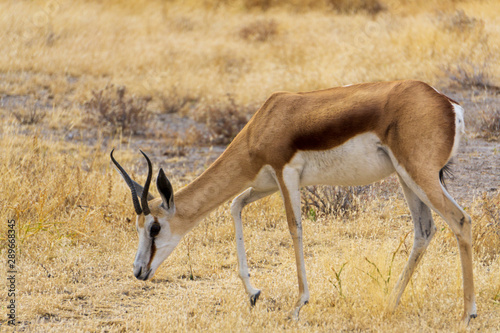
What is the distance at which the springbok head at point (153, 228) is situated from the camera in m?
4.99

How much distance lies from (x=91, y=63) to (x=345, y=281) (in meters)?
12.1

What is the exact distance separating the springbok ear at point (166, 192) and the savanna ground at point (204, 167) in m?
0.87

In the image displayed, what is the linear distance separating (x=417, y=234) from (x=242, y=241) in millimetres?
1452

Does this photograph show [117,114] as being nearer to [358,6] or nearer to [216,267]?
[216,267]

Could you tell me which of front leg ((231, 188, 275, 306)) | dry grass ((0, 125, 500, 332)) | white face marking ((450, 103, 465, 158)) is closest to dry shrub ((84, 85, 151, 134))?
dry grass ((0, 125, 500, 332))

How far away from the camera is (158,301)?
557 centimetres

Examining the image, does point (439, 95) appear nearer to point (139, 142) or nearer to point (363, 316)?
point (363, 316)

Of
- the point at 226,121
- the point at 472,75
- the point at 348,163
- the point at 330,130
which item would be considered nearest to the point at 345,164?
the point at 348,163

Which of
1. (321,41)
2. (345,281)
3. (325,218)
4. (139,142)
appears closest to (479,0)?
(321,41)

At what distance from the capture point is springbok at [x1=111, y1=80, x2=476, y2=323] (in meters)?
4.51

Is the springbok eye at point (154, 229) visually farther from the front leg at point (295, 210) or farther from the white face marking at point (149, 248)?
the front leg at point (295, 210)

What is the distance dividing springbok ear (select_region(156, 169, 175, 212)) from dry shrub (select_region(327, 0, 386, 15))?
69.1 feet

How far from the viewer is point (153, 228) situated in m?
5.05

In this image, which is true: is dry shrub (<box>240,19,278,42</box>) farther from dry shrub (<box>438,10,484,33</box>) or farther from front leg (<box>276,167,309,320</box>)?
front leg (<box>276,167,309,320</box>)
